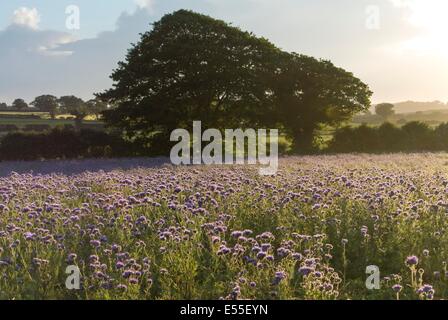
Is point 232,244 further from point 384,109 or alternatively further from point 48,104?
point 384,109

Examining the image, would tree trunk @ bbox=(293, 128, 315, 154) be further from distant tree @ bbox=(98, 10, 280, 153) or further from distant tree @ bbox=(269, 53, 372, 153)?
distant tree @ bbox=(98, 10, 280, 153)

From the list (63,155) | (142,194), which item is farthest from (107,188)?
(63,155)

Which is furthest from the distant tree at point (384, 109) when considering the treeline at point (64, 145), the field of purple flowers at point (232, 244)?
the field of purple flowers at point (232, 244)

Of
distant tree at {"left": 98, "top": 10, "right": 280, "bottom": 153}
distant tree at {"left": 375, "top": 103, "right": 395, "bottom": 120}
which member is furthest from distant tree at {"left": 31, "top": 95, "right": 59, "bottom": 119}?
distant tree at {"left": 375, "top": 103, "right": 395, "bottom": 120}

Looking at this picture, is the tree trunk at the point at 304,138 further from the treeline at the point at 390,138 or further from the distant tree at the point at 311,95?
the treeline at the point at 390,138

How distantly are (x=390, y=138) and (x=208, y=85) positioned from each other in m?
13.3

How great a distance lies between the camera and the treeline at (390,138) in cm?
3416

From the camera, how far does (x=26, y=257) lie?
20.9 ft

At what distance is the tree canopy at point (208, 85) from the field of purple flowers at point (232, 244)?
19607 mm

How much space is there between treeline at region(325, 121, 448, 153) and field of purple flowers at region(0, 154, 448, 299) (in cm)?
2426
